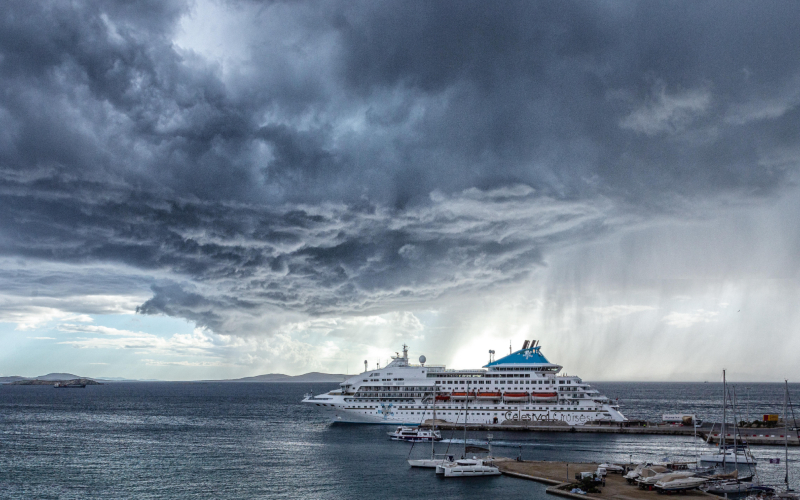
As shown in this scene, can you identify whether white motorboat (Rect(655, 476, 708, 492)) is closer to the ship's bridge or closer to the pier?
the pier

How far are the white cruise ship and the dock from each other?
39.5 metres

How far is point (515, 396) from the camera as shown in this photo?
105375mm

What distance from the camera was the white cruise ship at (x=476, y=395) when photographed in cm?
10369

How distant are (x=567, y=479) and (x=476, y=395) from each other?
50.5m

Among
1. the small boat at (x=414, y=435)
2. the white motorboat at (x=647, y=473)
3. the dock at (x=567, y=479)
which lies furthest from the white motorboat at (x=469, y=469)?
the small boat at (x=414, y=435)

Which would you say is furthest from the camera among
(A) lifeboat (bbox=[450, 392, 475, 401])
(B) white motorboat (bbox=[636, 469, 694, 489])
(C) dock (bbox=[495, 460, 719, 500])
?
(A) lifeboat (bbox=[450, 392, 475, 401])

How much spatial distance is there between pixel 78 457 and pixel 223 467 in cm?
2108

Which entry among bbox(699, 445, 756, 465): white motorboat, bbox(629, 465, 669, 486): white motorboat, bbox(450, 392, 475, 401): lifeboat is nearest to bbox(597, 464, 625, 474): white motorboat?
bbox(629, 465, 669, 486): white motorboat

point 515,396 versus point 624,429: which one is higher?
point 515,396

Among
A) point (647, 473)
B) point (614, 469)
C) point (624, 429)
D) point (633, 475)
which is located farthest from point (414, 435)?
point (647, 473)

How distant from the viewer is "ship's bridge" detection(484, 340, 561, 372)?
107375 mm

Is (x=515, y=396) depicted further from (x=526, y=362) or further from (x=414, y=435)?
(x=414, y=435)

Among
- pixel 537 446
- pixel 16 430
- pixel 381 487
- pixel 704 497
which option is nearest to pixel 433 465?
pixel 381 487

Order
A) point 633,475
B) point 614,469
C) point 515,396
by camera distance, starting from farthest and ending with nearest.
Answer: point 515,396 < point 614,469 < point 633,475
